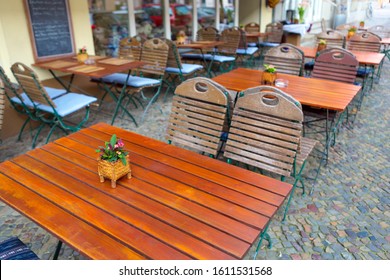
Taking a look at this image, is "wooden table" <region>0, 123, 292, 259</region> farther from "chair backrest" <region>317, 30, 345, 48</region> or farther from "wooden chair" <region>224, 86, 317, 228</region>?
"chair backrest" <region>317, 30, 345, 48</region>

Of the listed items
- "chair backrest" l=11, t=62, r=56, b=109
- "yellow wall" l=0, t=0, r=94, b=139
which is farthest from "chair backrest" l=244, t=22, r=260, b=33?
"chair backrest" l=11, t=62, r=56, b=109

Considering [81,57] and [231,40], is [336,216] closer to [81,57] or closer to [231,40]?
[81,57]

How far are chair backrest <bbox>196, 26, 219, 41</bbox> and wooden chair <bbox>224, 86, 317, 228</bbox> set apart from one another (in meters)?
4.59

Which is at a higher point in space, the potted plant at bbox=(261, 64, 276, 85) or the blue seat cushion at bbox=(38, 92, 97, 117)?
the potted plant at bbox=(261, 64, 276, 85)

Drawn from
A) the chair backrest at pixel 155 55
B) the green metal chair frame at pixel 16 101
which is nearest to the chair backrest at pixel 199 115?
the green metal chair frame at pixel 16 101

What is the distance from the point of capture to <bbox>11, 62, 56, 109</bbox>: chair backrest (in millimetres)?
2941

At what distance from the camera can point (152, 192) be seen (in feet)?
4.68

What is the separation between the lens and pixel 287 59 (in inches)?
150

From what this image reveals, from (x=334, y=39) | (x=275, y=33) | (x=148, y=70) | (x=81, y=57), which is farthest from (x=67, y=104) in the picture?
(x=275, y=33)

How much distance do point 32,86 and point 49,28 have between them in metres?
1.28

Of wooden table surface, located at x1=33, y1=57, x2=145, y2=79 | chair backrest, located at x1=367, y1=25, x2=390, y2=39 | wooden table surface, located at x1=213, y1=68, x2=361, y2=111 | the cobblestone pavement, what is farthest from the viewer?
chair backrest, located at x1=367, y1=25, x2=390, y2=39

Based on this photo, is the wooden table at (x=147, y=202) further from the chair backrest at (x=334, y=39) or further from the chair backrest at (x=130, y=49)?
the chair backrest at (x=334, y=39)
